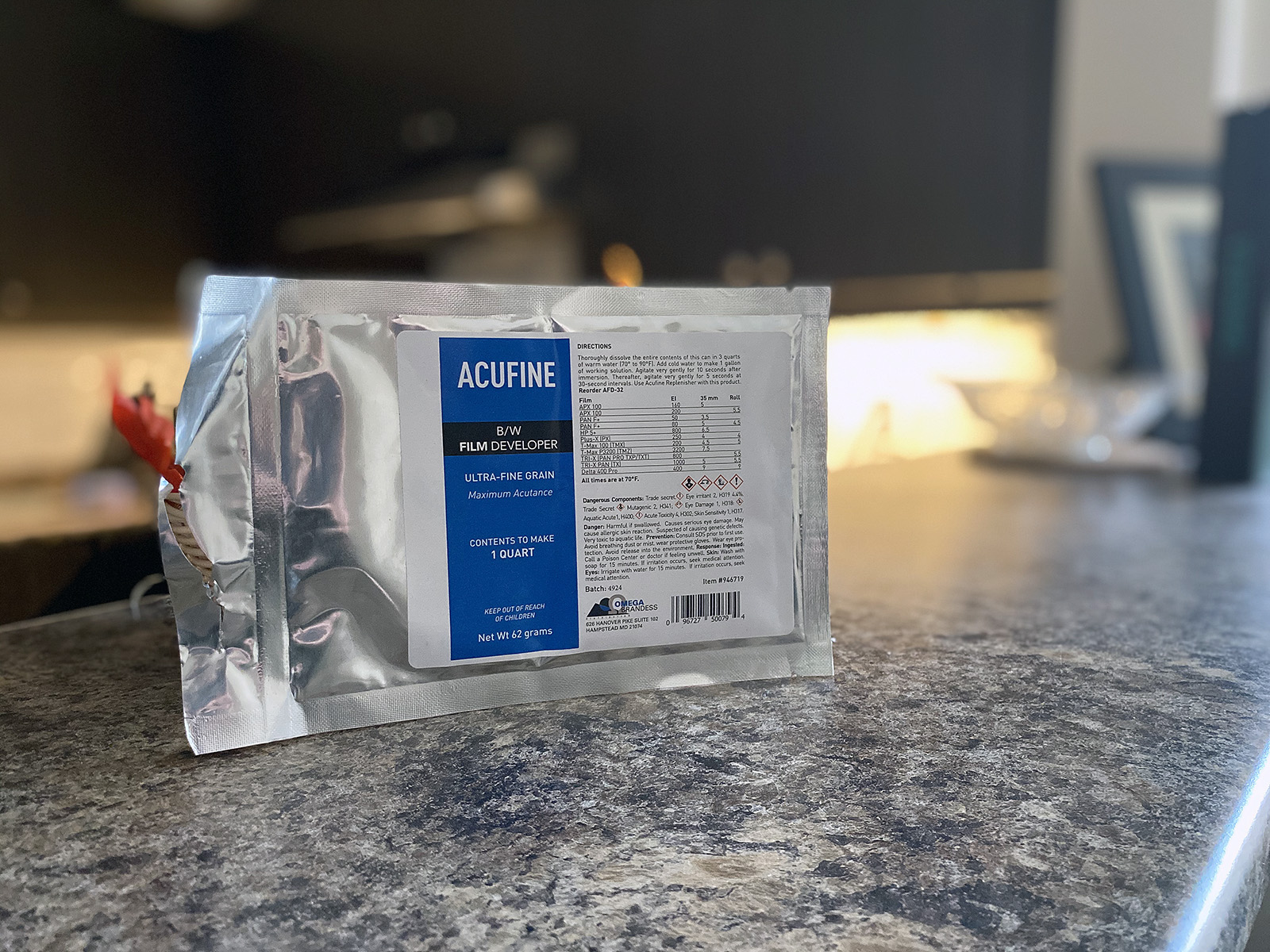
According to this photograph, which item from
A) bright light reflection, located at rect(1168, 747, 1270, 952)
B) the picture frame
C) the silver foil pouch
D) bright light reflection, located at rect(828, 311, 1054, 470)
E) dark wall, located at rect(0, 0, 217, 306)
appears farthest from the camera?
dark wall, located at rect(0, 0, 217, 306)

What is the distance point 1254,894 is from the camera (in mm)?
288

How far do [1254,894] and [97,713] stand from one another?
1.45ft

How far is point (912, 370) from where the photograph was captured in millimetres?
2580

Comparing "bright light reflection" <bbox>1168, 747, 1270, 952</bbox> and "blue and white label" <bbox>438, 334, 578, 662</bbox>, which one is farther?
"blue and white label" <bbox>438, 334, 578, 662</bbox>

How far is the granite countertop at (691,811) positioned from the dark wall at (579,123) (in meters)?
2.19

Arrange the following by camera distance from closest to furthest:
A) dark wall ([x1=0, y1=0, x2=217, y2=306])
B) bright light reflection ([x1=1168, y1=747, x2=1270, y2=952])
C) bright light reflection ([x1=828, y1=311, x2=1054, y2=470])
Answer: bright light reflection ([x1=1168, y1=747, x2=1270, y2=952]) < bright light reflection ([x1=828, y1=311, x2=1054, y2=470]) < dark wall ([x1=0, y1=0, x2=217, y2=306])

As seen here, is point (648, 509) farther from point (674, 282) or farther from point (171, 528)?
point (674, 282)

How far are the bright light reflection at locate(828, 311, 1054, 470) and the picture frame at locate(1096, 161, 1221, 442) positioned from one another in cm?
72

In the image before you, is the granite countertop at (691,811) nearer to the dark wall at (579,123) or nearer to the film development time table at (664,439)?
the film development time table at (664,439)

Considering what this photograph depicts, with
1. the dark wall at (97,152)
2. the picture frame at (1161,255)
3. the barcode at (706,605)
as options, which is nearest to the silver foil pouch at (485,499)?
the barcode at (706,605)

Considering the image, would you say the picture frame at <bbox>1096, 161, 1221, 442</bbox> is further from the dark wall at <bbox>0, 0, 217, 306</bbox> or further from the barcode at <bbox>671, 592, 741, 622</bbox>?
the dark wall at <bbox>0, 0, 217, 306</bbox>

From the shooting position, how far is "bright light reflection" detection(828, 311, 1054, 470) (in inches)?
97.2

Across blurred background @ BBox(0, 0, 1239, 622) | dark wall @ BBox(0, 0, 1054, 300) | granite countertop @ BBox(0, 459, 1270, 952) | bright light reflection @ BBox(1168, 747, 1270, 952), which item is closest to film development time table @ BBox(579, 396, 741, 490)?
granite countertop @ BBox(0, 459, 1270, 952)

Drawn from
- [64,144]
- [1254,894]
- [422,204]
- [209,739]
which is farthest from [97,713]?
[64,144]
